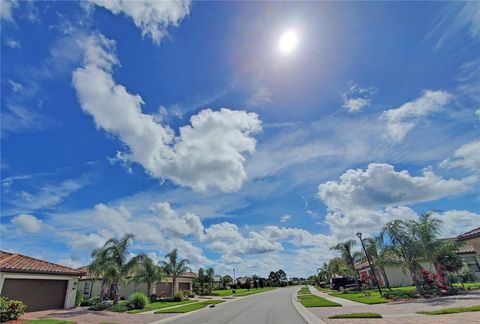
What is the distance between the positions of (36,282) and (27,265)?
1670 millimetres

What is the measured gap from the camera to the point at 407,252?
28.4 metres

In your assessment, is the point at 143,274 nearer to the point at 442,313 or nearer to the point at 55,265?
the point at 55,265

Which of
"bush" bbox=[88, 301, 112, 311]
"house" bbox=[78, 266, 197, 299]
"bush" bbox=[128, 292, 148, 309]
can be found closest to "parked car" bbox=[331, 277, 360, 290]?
"house" bbox=[78, 266, 197, 299]

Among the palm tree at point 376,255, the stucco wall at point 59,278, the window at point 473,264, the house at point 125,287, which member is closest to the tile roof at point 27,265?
the stucco wall at point 59,278

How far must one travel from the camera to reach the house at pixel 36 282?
21.9 meters

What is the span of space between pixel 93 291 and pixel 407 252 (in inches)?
1722

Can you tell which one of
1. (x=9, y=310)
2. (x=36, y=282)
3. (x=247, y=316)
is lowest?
(x=247, y=316)

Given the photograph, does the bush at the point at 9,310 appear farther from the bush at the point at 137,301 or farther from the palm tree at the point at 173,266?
the palm tree at the point at 173,266

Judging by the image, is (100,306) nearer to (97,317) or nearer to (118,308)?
(118,308)

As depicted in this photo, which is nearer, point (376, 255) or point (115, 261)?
point (115, 261)

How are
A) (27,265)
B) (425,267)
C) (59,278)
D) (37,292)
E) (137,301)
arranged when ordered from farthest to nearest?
(425,267) → (137,301) → (59,278) → (37,292) → (27,265)

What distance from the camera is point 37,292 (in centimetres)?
2433

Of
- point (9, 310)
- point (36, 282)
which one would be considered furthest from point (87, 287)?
point (9, 310)

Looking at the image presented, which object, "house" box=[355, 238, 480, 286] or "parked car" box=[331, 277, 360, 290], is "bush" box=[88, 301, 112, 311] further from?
"parked car" box=[331, 277, 360, 290]
